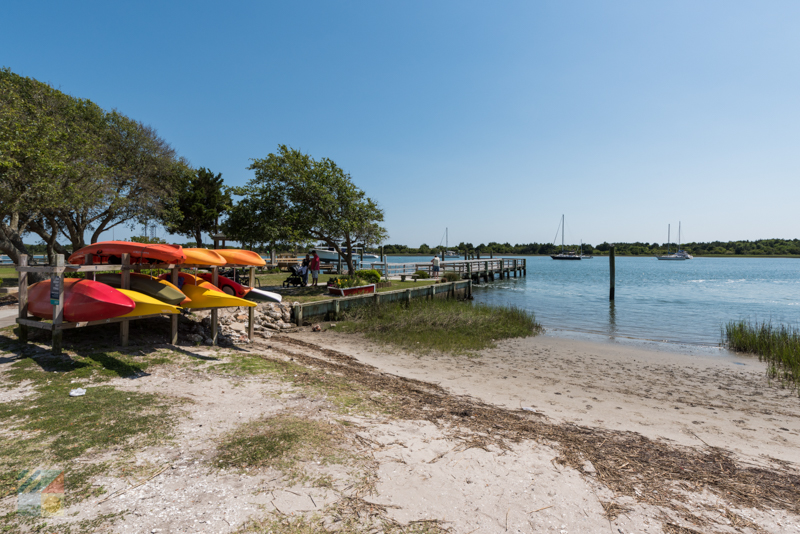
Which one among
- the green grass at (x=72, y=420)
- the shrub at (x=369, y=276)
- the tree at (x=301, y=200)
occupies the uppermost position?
the tree at (x=301, y=200)

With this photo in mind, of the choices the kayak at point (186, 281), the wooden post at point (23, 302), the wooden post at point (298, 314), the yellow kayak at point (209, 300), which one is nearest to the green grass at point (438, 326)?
the wooden post at point (298, 314)

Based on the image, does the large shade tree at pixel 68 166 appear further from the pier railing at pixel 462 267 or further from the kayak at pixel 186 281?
the pier railing at pixel 462 267

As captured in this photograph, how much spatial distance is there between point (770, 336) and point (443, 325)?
30.4ft

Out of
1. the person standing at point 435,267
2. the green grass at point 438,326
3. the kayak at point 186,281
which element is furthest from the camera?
the person standing at point 435,267

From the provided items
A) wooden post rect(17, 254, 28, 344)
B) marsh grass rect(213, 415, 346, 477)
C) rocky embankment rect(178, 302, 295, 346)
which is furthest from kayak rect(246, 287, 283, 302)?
marsh grass rect(213, 415, 346, 477)

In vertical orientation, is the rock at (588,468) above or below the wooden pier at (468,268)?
below

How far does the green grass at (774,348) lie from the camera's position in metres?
8.79

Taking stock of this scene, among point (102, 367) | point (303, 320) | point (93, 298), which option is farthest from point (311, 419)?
point (303, 320)

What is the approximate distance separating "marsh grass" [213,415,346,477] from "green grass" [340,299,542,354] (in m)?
6.05

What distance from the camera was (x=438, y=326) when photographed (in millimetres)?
12906

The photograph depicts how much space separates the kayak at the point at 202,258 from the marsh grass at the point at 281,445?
4525mm

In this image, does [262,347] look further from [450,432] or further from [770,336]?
[770,336]

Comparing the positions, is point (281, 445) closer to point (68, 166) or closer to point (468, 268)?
point (68, 166)

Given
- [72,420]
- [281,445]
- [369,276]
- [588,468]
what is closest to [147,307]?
[72,420]
